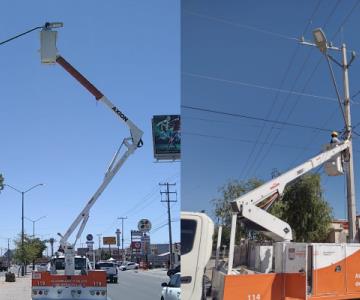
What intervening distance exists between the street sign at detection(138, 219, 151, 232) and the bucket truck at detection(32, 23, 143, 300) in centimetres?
7933

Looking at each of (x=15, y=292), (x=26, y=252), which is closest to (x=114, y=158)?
(x=15, y=292)

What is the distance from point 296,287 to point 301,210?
71.3 feet

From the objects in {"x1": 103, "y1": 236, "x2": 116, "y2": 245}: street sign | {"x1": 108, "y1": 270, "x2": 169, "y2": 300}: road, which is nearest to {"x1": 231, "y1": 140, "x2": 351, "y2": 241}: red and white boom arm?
{"x1": 108, "y1": 270, "x2": 169, "y2": 300}: road

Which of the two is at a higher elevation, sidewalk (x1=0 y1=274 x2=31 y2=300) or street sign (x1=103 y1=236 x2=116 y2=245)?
sidewalk (x1=0 y1=274 x2=31 y2=300)

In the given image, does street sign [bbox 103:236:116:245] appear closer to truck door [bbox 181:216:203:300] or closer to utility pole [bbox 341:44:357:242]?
utility pole [bbox 341:44:357:242]

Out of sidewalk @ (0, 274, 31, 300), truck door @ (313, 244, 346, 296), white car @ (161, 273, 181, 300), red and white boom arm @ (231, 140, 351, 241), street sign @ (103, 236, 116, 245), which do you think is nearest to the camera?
truck door @ (313, 244, 346, 296)

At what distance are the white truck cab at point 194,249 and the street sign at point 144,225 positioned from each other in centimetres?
9554

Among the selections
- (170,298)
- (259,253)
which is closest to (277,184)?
(259,253)

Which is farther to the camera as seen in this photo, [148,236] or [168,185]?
[148,236]

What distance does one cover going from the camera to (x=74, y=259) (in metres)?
20.4

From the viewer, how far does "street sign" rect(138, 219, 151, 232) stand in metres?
102

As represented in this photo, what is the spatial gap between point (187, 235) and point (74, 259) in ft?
46.8

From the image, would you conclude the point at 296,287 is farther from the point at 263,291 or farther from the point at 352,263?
the point at 352,263

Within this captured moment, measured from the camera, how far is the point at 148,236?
362ft
